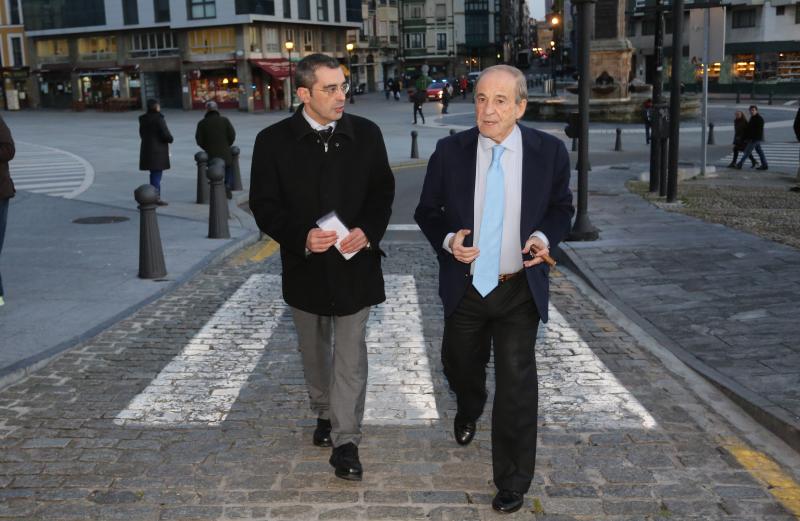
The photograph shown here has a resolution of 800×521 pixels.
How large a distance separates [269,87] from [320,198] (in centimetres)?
6039

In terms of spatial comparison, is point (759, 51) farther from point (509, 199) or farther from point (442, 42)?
point (509, 199)

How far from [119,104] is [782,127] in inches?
1704

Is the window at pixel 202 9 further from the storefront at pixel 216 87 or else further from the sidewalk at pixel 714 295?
the sidewalk at pixel 714 295

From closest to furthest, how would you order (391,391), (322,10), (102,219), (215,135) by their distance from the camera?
(391,391)
(102,219)
(215,135)
(322,10)

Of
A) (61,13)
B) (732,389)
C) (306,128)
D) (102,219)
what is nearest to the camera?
(306,128)

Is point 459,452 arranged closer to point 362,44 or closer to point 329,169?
point 329,169

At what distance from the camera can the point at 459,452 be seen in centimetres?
484

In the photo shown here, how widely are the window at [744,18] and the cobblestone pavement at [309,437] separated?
61653mm

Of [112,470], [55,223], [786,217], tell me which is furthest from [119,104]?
[112,470]

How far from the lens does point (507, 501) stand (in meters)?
4.07

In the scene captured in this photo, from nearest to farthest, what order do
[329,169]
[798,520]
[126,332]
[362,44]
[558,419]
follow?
[798,520] < [329,169] < [558,419] < [126,332] < [362,44]

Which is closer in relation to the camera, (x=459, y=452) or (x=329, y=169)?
(x=329, y=169)

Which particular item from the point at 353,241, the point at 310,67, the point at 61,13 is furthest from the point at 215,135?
the point at 61,13

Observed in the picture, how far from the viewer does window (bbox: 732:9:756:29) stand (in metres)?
62.4
